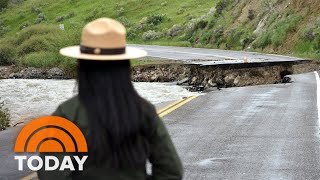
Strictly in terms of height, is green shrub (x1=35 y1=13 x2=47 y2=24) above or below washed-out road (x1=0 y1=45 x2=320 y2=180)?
above

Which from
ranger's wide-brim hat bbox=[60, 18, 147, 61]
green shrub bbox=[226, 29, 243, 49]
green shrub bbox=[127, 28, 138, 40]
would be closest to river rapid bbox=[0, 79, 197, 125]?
green shrub bbox=[226, 29, 243, 49]

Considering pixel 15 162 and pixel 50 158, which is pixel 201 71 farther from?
pixel 50 158

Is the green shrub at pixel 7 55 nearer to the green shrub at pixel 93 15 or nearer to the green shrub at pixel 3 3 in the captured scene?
the green shrub at pixel 93 15

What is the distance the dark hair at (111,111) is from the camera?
9.56 feet

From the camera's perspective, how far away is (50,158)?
310cm

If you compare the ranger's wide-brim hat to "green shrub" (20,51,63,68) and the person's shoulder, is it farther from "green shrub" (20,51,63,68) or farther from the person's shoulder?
"green shrub" (20,51,63,68)

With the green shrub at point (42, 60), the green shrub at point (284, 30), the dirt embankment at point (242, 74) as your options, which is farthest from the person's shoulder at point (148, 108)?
the green shrub at point (42, 60)

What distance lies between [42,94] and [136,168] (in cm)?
2444

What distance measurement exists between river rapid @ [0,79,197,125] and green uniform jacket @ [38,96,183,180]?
1427cm

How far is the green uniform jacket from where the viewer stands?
300 centimetres

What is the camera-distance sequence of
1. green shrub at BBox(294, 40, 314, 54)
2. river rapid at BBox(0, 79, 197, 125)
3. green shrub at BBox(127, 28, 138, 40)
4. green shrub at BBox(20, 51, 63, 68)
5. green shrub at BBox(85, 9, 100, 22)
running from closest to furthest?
river rapid at BBox(0, 79, 197, 125) < green shrub at BBox(294, 40, 314, 54) < green shrub at BBox(20, 51, 63, 68) < green shrub at BBox(127, 28, 138, 40) < green shrub at BBox(85, 9, 100, 22)

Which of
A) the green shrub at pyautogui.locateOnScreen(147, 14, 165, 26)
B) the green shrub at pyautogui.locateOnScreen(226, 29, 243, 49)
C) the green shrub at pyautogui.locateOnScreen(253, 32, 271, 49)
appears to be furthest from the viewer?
the green shrub at pyautogui.locateOnScreen(147, 14, 165, 26)

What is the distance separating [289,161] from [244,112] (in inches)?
226

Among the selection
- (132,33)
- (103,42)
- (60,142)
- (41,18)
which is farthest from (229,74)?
(41,18)
